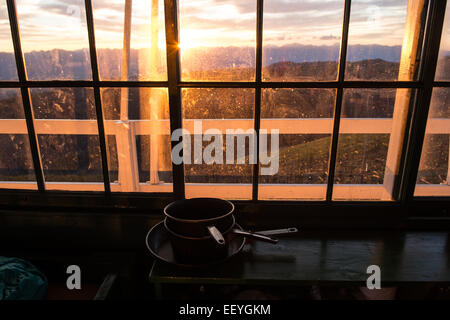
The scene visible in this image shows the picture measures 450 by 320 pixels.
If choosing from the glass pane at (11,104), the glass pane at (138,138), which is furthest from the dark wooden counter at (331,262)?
the glass pane at (11,104)

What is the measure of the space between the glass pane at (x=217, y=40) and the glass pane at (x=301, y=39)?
73 millimetres

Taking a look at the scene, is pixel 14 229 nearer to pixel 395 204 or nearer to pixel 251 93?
pixel 251 93

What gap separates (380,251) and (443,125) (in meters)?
0.62

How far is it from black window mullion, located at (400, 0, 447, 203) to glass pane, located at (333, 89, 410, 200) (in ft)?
0.15

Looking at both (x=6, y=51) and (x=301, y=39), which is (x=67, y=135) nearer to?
(x=6, y=51)

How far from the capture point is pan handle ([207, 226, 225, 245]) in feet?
2.93

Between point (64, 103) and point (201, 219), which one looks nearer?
point (201, 219)

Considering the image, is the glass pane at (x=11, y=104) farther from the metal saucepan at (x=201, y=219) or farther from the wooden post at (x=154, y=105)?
the metal saucepan at (x=201, y=219)

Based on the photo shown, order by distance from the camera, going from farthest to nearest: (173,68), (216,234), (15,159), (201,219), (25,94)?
(15,159), (25,94), (173,68), (201,219), (216,234)

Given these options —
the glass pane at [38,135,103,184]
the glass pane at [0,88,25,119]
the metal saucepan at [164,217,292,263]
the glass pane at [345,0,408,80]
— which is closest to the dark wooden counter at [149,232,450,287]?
the metal saucepan at [164,217,292,263]

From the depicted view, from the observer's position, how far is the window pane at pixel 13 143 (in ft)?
4.31

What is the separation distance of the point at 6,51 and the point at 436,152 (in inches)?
75.6

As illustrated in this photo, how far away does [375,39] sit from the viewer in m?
1.19

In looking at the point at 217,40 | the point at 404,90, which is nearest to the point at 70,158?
the point at 217,40
